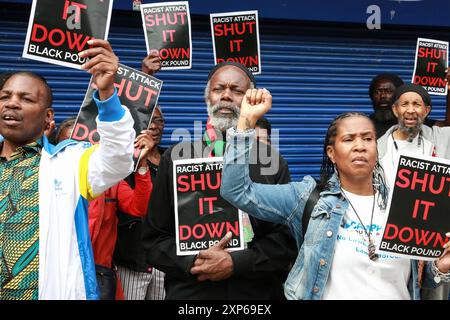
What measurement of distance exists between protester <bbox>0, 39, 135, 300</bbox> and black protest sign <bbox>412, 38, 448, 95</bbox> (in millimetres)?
3765

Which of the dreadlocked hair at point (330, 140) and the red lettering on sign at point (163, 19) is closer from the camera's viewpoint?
the dreadlocked hair at point (330, 140)

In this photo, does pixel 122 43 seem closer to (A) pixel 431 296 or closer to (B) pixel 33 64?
(B) pixel 33 64

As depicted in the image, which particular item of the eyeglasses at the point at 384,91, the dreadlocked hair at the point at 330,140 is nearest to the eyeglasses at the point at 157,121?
the dreadlocked hair at the point at 330,140

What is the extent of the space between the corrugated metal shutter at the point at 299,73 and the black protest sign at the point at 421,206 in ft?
13.9

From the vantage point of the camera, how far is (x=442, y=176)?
2.94 metres

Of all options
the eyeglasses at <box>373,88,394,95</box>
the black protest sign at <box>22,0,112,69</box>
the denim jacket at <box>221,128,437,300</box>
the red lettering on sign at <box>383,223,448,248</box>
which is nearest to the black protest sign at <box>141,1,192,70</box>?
the black protest sign at <box>22,0,112,69</box>

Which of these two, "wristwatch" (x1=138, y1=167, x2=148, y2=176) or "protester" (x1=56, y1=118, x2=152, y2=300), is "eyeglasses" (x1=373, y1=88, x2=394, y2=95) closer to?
"protester" (x1=56, y1=118, x2=152, y2=300)

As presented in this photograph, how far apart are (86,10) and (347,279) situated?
7.45 feet

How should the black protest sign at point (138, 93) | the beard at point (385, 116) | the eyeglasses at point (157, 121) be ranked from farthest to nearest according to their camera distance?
1. the beard at point (385, 116)
2. the eyeglasses at point (157, 121)
3. the black protest sign at point (138, 93)

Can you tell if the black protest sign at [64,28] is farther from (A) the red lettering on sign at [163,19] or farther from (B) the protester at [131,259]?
(A) the red lettering on sign at [163,19]

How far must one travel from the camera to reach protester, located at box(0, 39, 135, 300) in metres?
2.64

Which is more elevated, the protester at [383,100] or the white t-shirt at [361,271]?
the protester at [383,100]

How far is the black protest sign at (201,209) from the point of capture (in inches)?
124
